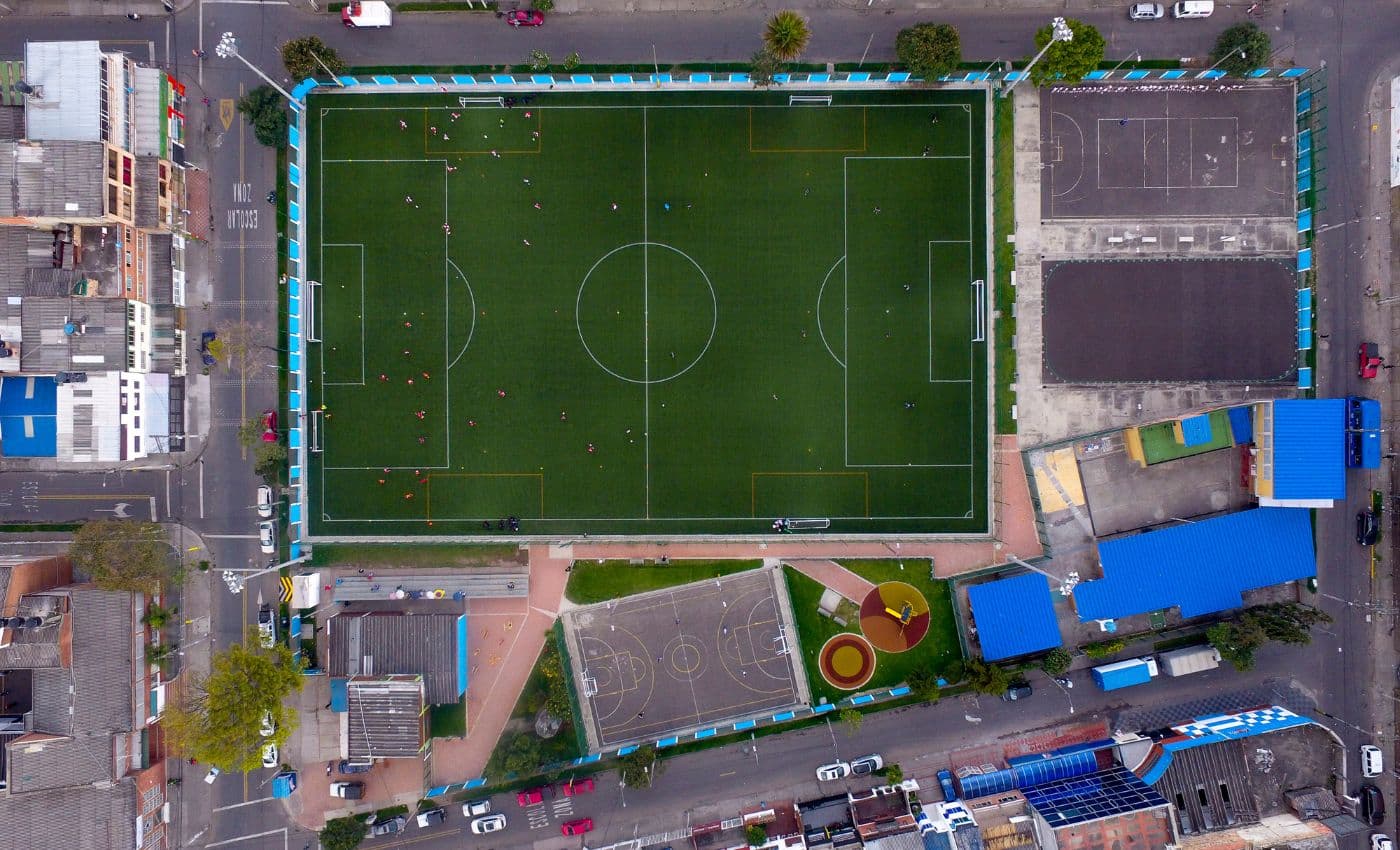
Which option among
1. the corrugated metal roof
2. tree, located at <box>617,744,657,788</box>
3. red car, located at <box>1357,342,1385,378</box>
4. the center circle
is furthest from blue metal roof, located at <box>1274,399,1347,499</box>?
the corrugated metal roof

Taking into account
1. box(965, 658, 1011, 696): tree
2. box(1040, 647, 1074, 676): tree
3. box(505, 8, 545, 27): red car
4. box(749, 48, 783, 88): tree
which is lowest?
box(965, 658, 1011, 696): tree

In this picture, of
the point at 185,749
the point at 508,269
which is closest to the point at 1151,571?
the point at 508,269

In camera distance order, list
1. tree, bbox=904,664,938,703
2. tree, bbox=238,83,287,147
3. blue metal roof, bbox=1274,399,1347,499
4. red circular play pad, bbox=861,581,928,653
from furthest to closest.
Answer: red circular play pad, bbox=861,581,928,653
tree, bbox=904,664,938,703
tree, bbox=238,83,287,147
blue metal roof, bbox=1274,399,1347,499

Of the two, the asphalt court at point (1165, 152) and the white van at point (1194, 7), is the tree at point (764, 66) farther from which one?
the white van at point (1194, 7)

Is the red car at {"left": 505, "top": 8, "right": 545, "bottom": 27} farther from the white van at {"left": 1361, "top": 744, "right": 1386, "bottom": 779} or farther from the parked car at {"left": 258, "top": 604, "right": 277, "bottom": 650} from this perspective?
the white van at {"left": 1361, "top": 744, "right": 1386, "bottom": 779}

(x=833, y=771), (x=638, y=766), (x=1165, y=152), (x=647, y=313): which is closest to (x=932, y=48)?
(x=1165, y=152)

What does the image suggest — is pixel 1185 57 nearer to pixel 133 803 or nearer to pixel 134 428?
pixel 134 428

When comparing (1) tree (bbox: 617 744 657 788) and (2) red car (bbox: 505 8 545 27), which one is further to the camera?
(2) red car (bbox: 505 8 545 27)
